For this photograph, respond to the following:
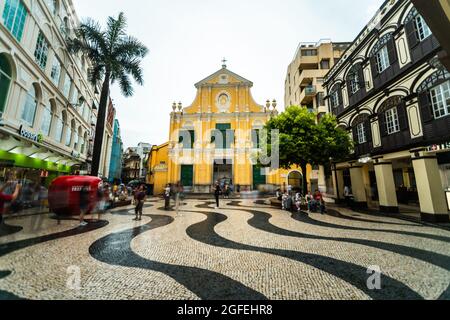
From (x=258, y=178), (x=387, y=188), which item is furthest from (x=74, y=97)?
(x=387, y=188)

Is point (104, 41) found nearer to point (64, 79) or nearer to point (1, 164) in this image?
point (64, 79)

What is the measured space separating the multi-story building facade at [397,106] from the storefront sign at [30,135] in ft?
53.7

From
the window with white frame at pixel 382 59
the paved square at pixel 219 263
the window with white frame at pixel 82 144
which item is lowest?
the paved square at pixel 219 263

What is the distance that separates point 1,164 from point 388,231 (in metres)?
15.7

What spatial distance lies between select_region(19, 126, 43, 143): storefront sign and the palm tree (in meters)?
2.61

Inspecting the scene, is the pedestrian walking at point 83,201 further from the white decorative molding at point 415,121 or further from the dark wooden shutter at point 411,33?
the dark wooden shutter at point 411,33

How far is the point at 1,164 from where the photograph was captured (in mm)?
7902

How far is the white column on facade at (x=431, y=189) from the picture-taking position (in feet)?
Answer: 27.2

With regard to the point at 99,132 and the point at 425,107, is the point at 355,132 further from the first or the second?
the point at 99,132

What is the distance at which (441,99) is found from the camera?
8070 millimetres

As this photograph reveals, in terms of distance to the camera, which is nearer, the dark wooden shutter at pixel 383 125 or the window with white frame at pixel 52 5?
the window with white frame at pixel 52 5

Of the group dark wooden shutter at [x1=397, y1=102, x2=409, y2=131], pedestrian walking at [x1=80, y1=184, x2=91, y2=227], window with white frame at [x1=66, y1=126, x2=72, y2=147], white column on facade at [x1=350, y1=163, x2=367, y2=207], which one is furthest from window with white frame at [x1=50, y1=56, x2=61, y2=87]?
white column on facade at [x1=350, y1=163, x2=367, y2=207]

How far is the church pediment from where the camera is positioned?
2758 centimetres

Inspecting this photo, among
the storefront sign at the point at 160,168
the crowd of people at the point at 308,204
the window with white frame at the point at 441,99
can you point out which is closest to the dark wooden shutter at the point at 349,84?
the window with white frame at the point at 441,99
